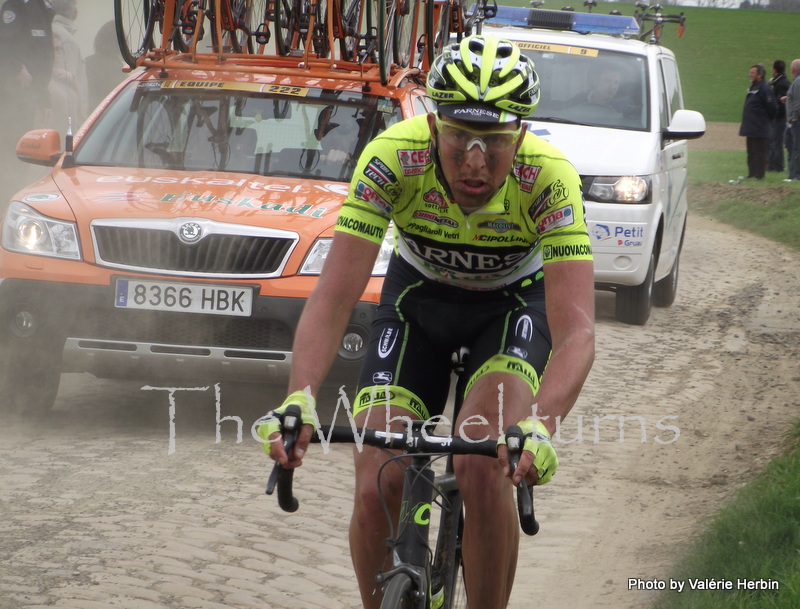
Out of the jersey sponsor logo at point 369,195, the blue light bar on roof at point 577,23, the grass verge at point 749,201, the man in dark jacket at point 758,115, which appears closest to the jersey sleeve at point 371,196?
the jersey sponsor logo at point 369,195

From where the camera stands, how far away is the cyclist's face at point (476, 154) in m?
3.24

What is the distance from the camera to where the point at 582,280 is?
3.35 metres

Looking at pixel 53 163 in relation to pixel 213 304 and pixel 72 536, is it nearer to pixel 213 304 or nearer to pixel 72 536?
pixel 213 304

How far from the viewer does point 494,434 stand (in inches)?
135

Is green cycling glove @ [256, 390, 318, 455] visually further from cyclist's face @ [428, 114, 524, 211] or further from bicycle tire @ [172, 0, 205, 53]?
bicycle tire @ [172, 0, 205, 53]

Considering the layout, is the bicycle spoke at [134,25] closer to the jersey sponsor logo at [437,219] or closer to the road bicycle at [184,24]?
the road bicycle at [184,24]

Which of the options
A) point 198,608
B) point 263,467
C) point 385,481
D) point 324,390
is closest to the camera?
point 385,481

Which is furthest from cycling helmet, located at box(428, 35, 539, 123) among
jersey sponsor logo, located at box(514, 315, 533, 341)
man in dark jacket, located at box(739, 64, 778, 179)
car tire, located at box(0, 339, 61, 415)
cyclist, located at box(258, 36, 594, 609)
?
man in dark jacket, located at box(739, 64, 778, 179)

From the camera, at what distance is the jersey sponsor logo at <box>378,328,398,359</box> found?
3639 mm

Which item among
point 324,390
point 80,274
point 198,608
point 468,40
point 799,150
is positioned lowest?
point 799,150

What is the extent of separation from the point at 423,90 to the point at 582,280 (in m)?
5.16

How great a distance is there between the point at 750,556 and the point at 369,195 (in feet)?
6.97

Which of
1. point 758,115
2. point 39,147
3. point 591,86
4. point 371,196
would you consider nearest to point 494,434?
point 371,196

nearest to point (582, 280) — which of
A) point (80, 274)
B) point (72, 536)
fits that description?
point (72, 536)
